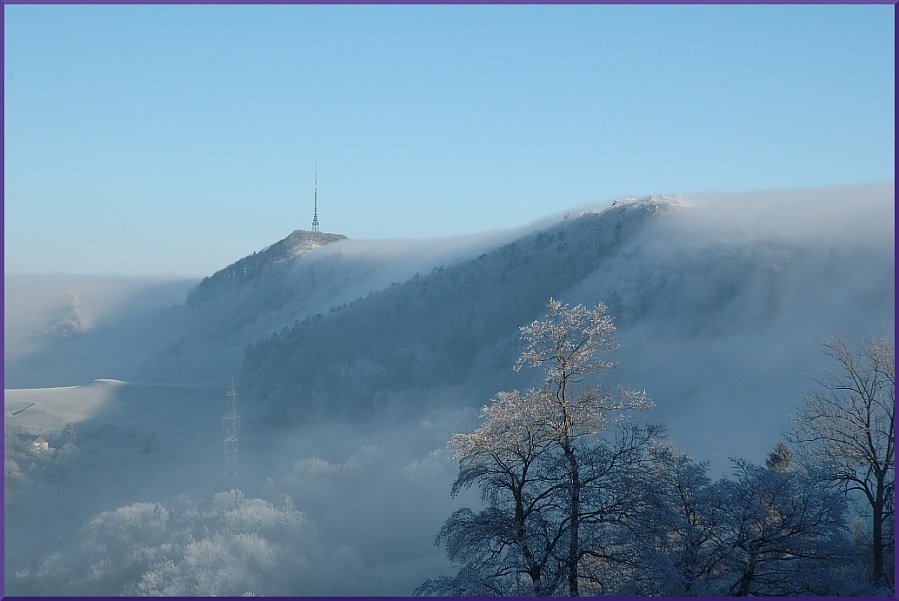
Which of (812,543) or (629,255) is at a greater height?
(629,255)

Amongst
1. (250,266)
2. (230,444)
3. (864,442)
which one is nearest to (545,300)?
(230,444)

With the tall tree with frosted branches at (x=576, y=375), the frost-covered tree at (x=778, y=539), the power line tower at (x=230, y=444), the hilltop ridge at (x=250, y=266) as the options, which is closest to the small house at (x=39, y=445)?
the power line tower at (x=230, y=444)

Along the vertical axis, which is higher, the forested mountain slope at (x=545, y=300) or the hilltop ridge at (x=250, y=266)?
the hilltop ridge at (x=250, y=266)

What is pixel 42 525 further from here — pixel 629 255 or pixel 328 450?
pixel 629 255

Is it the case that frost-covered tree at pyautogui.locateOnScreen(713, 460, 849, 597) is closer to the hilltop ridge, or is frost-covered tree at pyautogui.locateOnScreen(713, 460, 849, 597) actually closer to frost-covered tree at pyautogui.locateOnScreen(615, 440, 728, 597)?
frost-covered tree at pyautogui.locateOnScreen(615, 440, 728, 597)

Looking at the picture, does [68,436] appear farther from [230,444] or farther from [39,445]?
[230,444]

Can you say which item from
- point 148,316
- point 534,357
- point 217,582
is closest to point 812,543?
point 534,357

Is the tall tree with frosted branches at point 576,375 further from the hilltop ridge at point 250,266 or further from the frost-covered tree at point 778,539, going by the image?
the hilltop ridge at point 250,266

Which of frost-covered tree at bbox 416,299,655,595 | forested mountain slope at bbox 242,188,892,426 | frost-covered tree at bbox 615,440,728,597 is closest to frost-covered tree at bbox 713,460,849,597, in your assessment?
frost-covered tree at bbox 615,440,728,597

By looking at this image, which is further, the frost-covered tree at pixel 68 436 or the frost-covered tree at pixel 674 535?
the frost-covered tree at pixel 68 436
